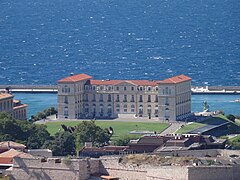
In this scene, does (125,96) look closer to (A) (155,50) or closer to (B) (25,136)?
(B) (25,136)

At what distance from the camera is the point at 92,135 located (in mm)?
73062

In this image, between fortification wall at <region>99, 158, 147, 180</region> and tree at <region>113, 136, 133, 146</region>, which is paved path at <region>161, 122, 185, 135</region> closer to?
tree at <region>113, 136, 133, 146</region>

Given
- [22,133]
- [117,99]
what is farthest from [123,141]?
[117,99]

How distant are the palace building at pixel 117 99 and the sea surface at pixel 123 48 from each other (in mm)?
34952

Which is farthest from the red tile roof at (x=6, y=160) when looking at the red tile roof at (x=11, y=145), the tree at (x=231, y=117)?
the tree at (x=231, y=117)

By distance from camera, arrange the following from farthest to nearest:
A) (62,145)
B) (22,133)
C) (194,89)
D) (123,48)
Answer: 1. (123,48)
2. (194,89)
3. (22,133)
4. (62,145)

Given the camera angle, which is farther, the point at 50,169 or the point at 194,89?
the point at 194,89

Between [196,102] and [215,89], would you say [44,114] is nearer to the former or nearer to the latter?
[196,102]

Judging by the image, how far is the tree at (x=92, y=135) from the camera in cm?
7244

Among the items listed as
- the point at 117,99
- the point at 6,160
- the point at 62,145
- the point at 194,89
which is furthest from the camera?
the point at 194,89

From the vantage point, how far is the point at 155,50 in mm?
163375

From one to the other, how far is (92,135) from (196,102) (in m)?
31.5

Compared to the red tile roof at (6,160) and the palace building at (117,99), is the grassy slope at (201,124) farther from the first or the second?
the red tile roof at (6,160)

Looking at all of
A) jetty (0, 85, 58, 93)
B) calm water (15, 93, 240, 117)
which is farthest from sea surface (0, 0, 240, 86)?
calm water (15, 93, 240, 117)
